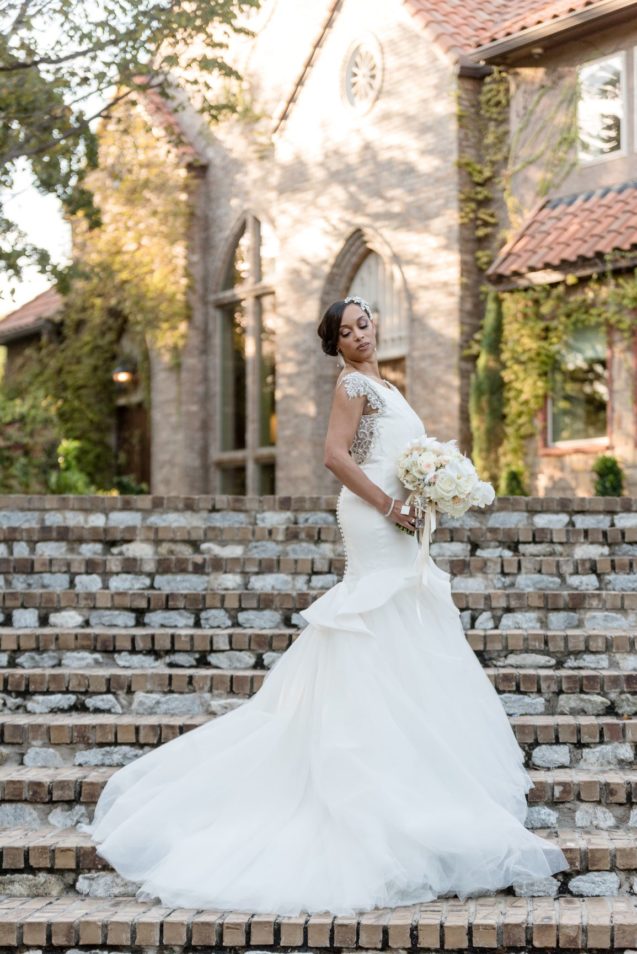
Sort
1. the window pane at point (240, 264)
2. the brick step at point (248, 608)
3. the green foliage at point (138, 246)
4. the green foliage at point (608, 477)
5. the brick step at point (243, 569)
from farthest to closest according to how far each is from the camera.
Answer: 1. the green foliage at point (138, 246)
2. the window pane at point (240, 264)
3. the green foliage at point (608, 477)
4. the brick step at point (243, 569)
5. the brick step at point (248, 608)

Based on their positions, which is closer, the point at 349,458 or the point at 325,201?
the point at 349,458

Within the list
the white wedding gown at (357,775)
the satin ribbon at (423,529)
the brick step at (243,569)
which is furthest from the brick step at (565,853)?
the brick step at (243,569)

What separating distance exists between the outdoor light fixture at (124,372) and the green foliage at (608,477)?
9.55 metres

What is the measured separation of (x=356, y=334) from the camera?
5.04 meters

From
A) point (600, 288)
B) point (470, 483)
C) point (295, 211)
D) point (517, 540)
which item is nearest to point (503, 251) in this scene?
point (600, 288)

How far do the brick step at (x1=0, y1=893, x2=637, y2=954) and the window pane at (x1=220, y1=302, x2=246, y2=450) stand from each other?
14.8m

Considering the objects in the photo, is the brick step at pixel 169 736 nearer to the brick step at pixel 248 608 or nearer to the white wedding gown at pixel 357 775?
the white wedding gown at pixel 357 775

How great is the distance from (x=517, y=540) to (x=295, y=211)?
31.7 feet

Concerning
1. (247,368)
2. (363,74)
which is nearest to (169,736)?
(363,74)

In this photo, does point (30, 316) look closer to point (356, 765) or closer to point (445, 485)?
point (445, 485)

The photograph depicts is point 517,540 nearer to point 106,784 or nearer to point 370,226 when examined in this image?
point 106,784

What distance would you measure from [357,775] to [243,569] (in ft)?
12.1

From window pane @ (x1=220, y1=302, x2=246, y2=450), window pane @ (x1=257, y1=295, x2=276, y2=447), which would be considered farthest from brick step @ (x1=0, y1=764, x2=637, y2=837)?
window pane @ (x1=220, y1=302, x2=246, y2=450)

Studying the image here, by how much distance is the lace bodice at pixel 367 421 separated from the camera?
16.6 feet
